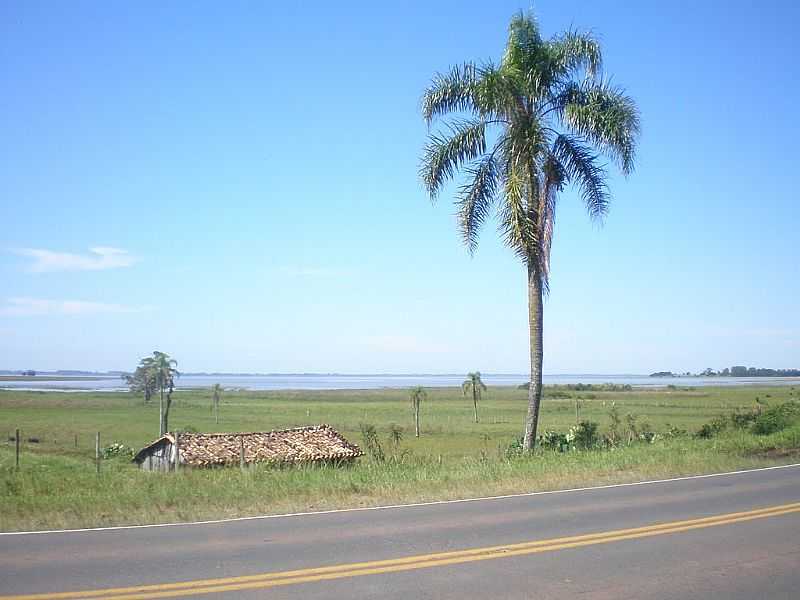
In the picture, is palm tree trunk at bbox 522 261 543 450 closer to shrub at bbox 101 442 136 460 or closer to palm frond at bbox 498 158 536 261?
palm frond at bbox 498 158 536 261

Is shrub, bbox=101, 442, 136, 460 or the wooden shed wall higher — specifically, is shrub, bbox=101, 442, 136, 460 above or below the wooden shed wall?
below

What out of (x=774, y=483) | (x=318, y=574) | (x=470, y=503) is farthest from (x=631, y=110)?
(x=318, y=574)

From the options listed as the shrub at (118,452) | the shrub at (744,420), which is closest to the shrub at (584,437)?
the shrub at (744,420)

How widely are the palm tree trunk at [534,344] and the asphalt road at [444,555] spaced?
809cm

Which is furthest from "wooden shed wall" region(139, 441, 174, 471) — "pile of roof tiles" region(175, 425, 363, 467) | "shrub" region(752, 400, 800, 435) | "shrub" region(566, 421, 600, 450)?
"shrub" region(752, 400, 800, 435)

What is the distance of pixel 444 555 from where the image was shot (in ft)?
29.5

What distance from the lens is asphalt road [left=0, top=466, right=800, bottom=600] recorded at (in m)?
7.61

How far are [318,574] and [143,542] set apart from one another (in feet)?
9.90

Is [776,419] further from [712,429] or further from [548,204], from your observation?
[548,204]

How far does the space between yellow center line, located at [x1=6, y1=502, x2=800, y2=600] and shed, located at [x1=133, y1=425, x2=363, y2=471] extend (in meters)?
15.2

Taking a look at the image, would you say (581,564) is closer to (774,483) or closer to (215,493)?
(215,493)

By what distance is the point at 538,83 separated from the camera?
2067 cm

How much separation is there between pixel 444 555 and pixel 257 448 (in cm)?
1808

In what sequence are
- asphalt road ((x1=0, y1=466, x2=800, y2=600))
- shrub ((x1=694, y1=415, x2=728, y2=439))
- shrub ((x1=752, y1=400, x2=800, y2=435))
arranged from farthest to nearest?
shrub ((x1=752, y1=400, x2=800, y2=435))
shrub ((x1=694, y1=415, x2=728, y2=439))
asphalt road ((x1=0, y1=466, x2=800, y2=600))
